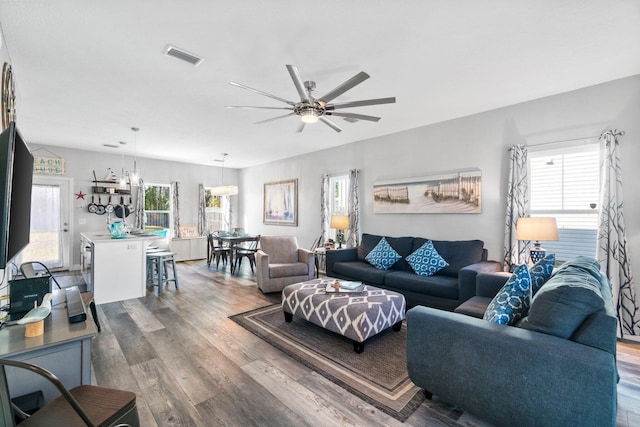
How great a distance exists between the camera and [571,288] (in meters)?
1.53

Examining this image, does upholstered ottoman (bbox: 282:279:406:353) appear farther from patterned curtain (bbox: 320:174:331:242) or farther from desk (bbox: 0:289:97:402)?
patterned curtain (bbox: 320:174:331:242)

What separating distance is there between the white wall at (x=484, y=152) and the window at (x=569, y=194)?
0.24 metres

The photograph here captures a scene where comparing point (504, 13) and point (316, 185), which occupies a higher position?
point (504, 13)

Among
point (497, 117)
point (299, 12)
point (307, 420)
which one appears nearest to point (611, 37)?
point (497, 117)

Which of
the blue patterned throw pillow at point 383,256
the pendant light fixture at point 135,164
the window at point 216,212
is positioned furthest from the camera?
the window at point 216,212

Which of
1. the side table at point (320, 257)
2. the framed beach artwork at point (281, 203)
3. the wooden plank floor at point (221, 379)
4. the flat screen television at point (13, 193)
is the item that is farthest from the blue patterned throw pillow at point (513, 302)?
the framed beach artwork at point (281, 203)

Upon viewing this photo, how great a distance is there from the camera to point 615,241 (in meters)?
3.01

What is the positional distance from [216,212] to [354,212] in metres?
5.14

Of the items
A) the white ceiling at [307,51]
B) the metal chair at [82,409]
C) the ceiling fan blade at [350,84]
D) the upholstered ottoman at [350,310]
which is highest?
the white ceiling at [307,51]

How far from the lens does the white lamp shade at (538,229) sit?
3.04 meters

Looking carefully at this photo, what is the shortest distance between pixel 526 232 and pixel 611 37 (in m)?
1.85

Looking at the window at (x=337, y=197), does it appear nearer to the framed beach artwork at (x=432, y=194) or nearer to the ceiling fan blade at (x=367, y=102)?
the framed beach artwork at (x=432, y=194)

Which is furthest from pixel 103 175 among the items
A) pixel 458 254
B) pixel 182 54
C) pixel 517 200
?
pixel 517 200

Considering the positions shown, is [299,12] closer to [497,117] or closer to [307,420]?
[307,420]
